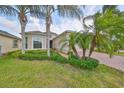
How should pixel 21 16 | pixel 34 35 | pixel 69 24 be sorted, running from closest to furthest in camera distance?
pixel 69 24
pixel 21 16
pixel 34 35

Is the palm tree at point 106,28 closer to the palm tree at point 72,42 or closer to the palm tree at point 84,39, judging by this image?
the palm tree at point 84,39

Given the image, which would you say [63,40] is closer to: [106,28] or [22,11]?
[106,28]

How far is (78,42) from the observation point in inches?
334

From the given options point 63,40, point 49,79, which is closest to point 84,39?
point 63,40

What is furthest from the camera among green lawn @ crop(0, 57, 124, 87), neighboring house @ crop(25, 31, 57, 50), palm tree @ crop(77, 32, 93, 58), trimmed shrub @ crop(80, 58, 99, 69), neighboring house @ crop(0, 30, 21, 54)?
neighboring house @ crop(25, 31, 57, 50)

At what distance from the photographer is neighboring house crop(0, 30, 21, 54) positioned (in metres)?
15.7

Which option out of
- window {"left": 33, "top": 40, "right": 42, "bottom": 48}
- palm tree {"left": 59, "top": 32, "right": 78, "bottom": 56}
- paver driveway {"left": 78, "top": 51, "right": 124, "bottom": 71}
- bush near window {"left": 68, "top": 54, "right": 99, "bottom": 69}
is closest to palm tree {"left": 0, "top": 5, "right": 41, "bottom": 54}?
palm tree {"left": 59, "top": 32, "right": 78, "bottom": 56}

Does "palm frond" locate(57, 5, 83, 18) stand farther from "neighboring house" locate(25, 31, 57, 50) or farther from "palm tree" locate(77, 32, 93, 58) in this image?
"neighboring house" locate(25, 31, 57, 50)

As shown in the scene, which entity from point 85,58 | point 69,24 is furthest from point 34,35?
point 85,58

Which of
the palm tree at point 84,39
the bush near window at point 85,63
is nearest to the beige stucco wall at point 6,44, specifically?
the bush near window at point 85,63

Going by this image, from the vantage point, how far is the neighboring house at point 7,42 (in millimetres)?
15695
